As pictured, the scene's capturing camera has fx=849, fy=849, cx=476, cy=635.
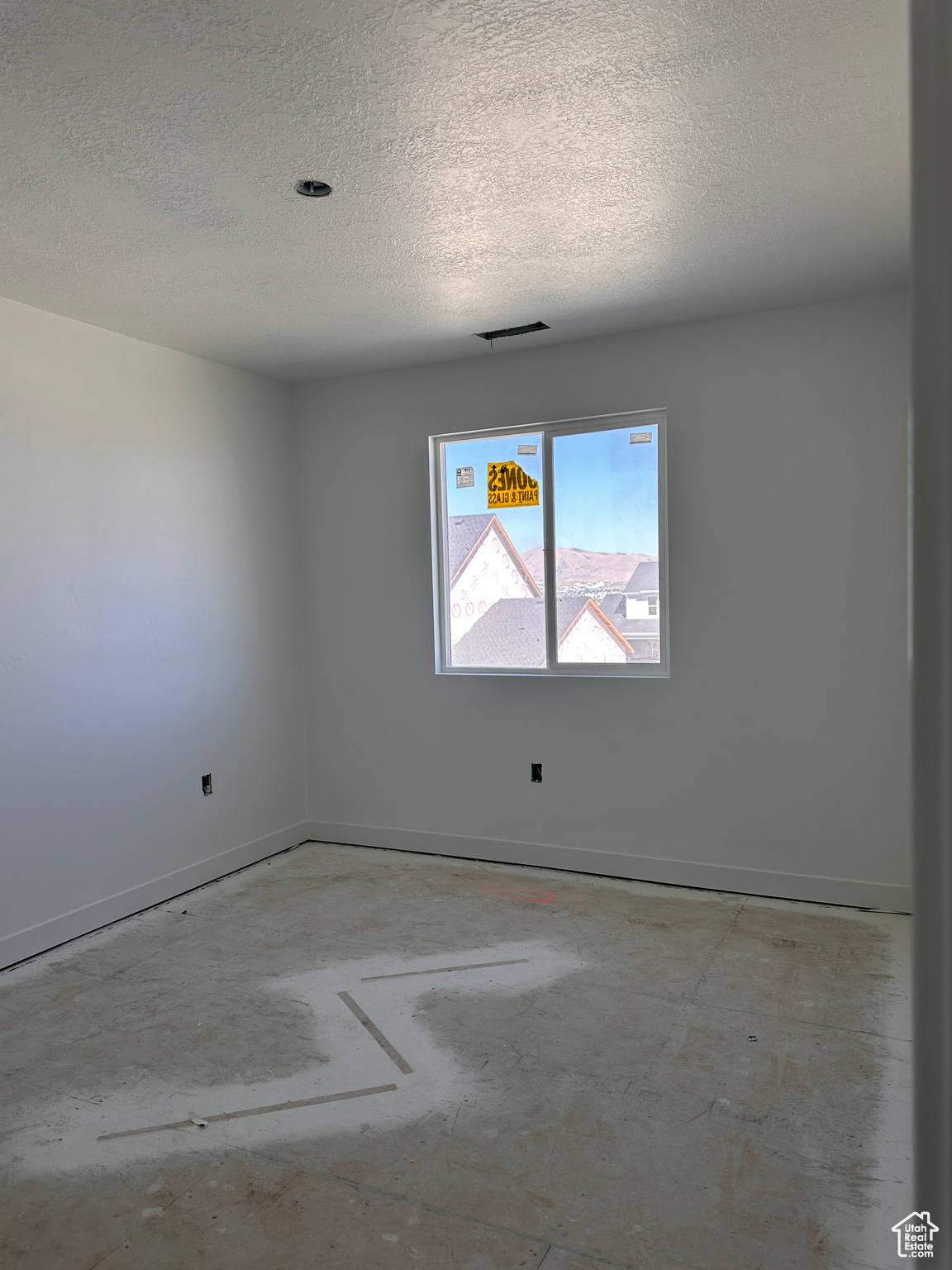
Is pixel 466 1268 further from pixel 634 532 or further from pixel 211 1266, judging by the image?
pixel 634 532

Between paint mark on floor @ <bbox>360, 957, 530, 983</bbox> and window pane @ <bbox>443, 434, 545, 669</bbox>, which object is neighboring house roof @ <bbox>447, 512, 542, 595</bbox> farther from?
paint mark on floor @ <bbox>360, 957, 530, 983</bbox>

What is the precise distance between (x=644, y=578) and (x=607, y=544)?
0.27 meters

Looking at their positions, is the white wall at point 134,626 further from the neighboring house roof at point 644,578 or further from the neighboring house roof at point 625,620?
the neighboring house roof at point 644,578

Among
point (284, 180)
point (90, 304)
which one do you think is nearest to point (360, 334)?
point (90, 304)

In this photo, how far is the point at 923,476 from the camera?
517mm

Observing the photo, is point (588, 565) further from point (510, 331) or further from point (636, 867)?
point (636, 867)

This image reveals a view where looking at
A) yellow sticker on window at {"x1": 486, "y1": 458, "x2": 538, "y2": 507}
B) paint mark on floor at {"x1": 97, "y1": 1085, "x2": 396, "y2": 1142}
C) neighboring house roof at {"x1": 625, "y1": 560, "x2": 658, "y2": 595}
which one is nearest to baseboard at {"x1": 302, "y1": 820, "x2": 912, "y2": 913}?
neighboring house roof at {"x1": 625, "y1": 560, "x2": 658, "y2": 595}

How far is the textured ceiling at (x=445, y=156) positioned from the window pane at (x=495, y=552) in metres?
0.97

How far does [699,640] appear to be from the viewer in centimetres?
423

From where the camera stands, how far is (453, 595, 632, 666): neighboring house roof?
462 cm

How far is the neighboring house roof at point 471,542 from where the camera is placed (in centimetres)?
475

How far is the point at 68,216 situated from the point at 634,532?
9.29 ft

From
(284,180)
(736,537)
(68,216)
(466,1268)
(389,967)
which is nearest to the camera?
(466,1268)

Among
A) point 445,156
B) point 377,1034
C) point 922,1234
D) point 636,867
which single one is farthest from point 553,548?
point 922,1234
